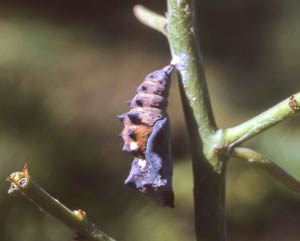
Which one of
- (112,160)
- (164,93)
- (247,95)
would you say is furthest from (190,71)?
(247,95)

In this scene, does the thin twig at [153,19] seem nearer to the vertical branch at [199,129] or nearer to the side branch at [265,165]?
the vertical branch at [199,129]

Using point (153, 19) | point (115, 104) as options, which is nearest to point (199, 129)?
point (153, 19)

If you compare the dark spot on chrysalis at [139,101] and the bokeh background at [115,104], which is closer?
the dark spot on chrysalis at [139,101]

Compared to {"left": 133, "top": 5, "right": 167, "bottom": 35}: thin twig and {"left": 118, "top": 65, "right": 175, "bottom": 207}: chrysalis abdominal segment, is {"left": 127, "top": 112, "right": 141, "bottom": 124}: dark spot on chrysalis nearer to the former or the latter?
{"left": 118, "top": 65, "right": 175, "bottom": 207}: chrysalis abdominal segment

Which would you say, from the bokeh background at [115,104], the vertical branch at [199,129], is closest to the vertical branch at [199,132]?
the vertical branch at [199,129]

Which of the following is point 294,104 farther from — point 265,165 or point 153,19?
point 153,19

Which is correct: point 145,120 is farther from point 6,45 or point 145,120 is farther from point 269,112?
point 6,45
